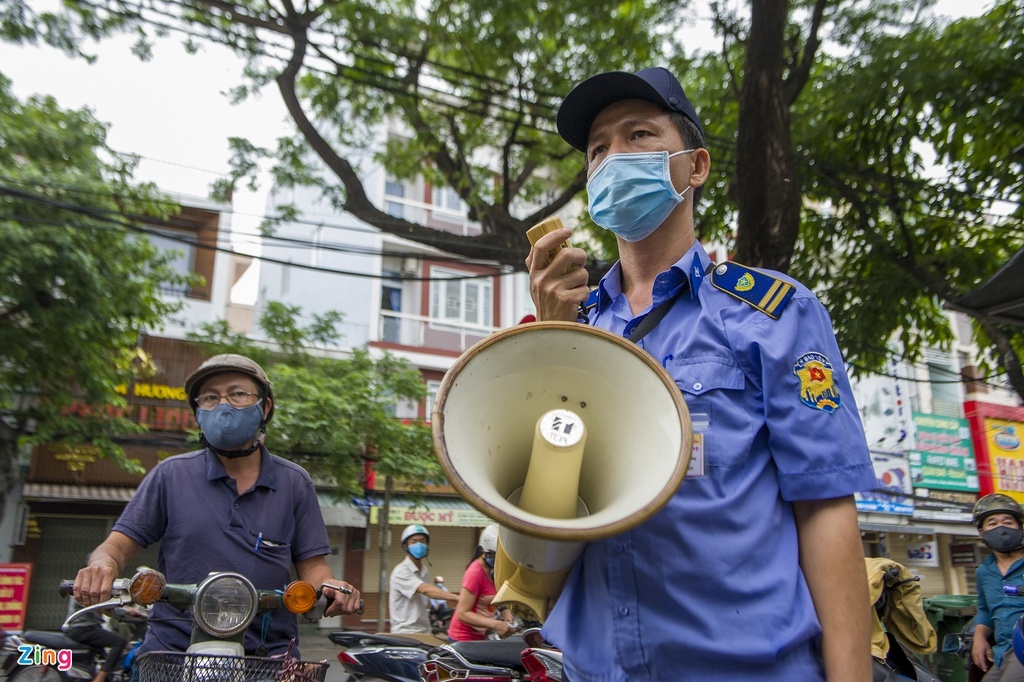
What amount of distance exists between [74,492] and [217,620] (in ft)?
48.9

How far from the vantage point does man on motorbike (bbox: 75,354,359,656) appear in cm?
254

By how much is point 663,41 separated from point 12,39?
6.27m

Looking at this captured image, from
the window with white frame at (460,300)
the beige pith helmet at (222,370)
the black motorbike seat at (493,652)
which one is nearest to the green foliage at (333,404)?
the window with white frame at (460,300)

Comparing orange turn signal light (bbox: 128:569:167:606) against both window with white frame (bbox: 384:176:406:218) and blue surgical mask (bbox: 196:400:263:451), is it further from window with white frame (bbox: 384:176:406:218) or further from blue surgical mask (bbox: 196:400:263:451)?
window with white frame (bbox: 384:176:406:218)

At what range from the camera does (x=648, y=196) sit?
5.24 ft

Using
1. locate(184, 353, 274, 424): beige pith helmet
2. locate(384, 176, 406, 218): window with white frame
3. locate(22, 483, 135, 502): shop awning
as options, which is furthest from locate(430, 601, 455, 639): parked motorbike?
locate(384, 176, 406, 218): window with white frame

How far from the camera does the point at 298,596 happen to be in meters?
2.18

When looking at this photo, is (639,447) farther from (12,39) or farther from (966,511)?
(966,511)

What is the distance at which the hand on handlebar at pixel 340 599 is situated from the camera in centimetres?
226

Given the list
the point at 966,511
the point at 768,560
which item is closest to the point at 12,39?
the point at 768,560

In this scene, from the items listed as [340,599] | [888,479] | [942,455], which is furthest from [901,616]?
[942,455]

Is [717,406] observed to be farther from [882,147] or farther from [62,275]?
[62,275]

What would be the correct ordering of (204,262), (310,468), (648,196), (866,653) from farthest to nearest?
(204,262)
(310,468)
(648,196)
(866,653)

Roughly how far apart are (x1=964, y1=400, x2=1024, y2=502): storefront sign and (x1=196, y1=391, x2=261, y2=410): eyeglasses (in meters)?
25.0
